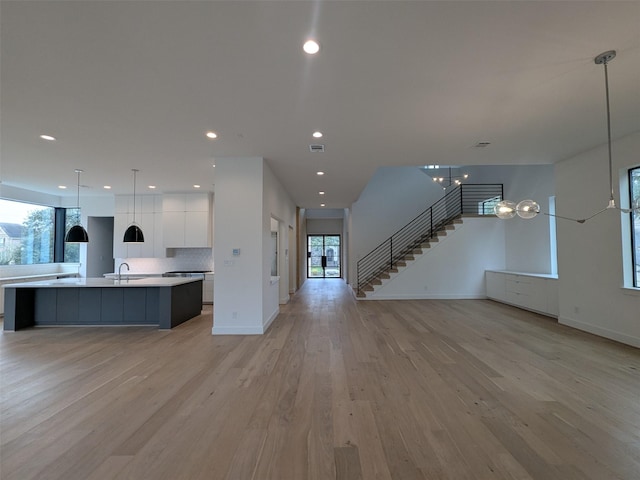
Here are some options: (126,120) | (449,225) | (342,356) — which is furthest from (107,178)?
(449,225)

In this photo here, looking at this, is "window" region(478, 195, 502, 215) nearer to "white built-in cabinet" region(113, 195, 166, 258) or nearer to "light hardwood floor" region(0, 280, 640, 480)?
"light hardwood floor" region(0, 280, 640, 480)

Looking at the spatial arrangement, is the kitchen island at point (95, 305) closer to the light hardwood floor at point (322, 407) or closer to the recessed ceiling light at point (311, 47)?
the light hardwood floor at point (322, 407)

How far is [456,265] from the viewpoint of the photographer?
28.0 ft

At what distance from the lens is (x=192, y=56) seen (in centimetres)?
243

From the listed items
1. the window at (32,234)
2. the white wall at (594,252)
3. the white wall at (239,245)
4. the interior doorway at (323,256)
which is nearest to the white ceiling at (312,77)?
the white wall at (594,252)

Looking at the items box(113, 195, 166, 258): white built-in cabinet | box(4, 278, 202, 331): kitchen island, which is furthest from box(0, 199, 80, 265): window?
box(4, 278, 202, 331): kitchen island

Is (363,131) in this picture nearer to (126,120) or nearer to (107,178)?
(126,120)

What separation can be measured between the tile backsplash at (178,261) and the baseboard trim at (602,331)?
8228 mm

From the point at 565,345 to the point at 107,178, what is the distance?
905 cm

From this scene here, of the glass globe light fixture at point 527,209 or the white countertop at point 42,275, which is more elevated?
the glass globe light fixture at point 527,209

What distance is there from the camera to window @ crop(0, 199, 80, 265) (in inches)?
285

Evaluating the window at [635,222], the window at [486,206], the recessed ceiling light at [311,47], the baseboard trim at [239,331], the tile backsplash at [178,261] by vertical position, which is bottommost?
the baseboard trim at [239,331]

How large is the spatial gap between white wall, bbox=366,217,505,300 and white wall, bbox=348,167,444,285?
2.10 meters

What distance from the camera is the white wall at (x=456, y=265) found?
8.51 metres
